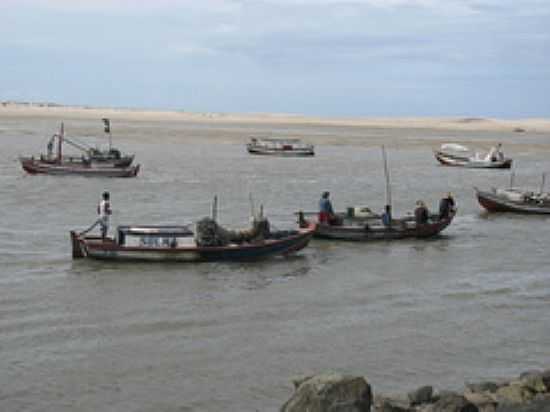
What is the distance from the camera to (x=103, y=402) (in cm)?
1313

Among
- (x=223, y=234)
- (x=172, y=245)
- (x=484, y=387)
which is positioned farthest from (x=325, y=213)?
(x=484, y=387)

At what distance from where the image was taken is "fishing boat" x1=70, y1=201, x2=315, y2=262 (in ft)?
74.3

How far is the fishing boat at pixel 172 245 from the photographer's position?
74.3 feet

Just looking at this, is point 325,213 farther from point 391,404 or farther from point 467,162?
point 467,162

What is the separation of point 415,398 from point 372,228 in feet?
49.6

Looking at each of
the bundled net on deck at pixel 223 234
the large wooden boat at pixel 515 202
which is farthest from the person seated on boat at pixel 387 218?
the large wooden boat at pixel 515 202

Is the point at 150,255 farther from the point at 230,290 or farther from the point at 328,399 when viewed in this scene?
the point at 328,399

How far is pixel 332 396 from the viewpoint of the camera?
35.3 feet

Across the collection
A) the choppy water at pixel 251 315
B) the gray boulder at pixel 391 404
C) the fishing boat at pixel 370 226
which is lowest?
the choppy water at pixel 251 315

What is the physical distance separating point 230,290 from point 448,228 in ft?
40.3

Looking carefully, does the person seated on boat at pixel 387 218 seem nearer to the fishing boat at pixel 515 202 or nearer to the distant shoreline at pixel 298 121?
the fishing boat at pixel 515 202

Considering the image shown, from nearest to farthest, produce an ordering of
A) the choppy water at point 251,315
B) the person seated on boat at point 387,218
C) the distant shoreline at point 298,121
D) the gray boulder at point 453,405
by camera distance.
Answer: the gray boulder at point 453,405, the choppy water at point 251,315, the person seated on boat at point 387,218, the distant shoreline at point 298,121

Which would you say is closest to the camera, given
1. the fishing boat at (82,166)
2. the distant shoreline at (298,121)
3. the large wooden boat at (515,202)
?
the large wooden boat at (515,202)

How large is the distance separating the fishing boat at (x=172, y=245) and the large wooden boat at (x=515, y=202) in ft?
46.0
